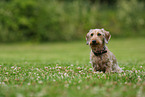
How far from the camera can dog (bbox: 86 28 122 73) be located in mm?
7623

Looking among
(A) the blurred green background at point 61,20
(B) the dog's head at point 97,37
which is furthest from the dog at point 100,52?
(A) the blurred green background at point 61,20

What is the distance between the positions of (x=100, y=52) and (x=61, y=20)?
3905 cm

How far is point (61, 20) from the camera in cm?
4625

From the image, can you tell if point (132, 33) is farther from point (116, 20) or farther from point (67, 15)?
point (67, 15)

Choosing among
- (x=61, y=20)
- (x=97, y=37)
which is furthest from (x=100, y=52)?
(x=61, y=20)

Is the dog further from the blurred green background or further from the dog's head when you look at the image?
the blurred green background

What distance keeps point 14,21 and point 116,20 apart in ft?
83.2

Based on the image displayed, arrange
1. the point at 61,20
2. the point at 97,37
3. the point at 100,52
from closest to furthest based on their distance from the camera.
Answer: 1. the point at 97,37
2. the point at 100,52
3. the point at 61,20

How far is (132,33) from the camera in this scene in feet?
165

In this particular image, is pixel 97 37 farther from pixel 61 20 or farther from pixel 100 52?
pixel 61 20

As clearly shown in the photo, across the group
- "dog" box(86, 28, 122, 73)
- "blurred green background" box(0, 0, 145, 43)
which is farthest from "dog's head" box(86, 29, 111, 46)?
"blurred green background" box(0, 0, 145, 43)

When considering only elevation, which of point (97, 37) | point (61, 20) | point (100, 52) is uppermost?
point (61, 20)

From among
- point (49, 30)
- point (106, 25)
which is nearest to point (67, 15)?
point (49, 30)

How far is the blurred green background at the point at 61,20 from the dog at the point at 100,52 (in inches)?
1359
